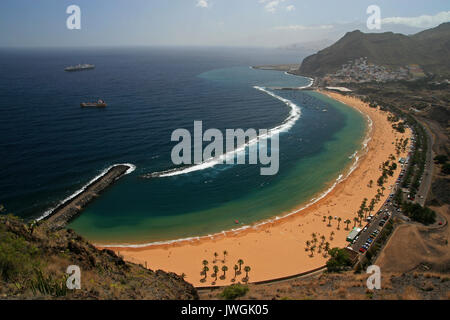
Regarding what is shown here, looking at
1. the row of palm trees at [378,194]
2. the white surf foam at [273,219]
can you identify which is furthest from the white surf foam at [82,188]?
the row of palm trees at [378,194]

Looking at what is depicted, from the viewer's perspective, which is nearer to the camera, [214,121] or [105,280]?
[105,280]

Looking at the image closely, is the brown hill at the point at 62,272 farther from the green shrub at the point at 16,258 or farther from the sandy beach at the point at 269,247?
the sandy beach at the point at 269,247

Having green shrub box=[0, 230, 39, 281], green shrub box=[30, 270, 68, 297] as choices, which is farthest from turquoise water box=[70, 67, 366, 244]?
green shrub box=[30, 270, 68, 297]

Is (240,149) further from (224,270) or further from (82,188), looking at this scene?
(224,270)

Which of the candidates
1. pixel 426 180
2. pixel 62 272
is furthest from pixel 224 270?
pixel 426 180

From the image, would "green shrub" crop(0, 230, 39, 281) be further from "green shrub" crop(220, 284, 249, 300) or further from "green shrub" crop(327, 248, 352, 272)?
"green shrub" crop(327, 248, 352, 272)

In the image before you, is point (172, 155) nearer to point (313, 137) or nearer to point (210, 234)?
point (210, 234)
